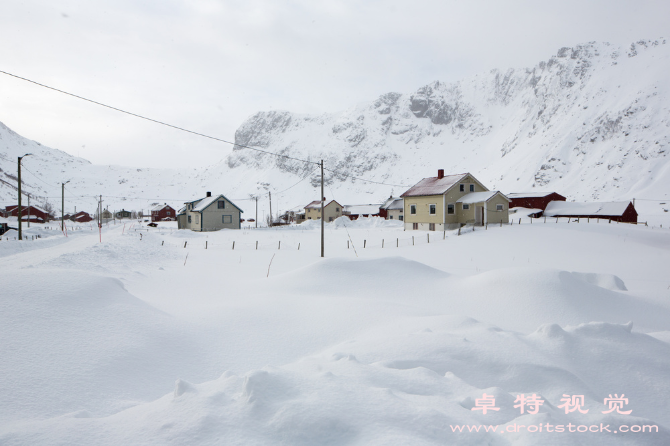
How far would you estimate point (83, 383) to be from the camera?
459cm

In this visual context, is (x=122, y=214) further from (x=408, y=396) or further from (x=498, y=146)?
(x=498, y=146)

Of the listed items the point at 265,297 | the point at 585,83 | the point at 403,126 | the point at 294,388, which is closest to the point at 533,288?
the point at 265,297

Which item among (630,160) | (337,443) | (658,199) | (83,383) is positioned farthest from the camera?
(630,160)

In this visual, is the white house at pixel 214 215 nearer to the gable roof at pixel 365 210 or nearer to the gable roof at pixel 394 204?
the gable roof at pixel 394 204

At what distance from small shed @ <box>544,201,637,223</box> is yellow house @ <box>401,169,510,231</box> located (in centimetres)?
2175

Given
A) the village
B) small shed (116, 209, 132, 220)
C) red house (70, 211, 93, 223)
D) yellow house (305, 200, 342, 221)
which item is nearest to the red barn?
the village

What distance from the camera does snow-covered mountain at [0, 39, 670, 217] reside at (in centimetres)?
8538

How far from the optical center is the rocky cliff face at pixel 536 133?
275 ft

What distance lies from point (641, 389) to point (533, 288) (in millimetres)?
5226

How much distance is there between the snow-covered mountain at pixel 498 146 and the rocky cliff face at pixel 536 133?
42cm

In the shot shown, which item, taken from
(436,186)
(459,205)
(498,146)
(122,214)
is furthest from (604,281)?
(498,146)

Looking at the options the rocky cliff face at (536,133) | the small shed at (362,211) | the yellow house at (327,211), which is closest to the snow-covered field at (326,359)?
the yellow house at (327,211)

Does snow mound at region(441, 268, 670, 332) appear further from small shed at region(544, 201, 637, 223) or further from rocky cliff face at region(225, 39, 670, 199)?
rocky cliff face at region(225, 39, 670, 199)

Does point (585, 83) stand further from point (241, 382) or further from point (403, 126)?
point (241, 382)
